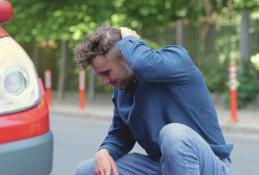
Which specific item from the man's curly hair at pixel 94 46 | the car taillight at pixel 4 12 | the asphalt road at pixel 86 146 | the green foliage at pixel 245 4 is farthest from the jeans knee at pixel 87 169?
the green foliage at pixel 245 4

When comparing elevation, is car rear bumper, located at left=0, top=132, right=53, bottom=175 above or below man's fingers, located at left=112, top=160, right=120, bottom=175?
above

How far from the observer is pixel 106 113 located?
13867 millimetres

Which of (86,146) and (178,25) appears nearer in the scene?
(86,146)

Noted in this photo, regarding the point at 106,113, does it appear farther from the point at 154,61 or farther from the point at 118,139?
the point at 154,61

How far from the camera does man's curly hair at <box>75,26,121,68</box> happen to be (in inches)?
115

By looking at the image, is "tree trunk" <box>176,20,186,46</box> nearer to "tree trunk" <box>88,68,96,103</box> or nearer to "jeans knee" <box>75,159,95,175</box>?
"tree trunk" <box>88,68,96,103</box>

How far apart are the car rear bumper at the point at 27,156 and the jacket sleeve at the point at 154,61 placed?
1.76 feet

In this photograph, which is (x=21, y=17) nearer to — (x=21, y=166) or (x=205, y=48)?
(x=205, y=48)

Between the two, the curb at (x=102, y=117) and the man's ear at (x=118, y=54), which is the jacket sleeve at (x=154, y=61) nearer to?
the man's ear at (x=118, y=54)

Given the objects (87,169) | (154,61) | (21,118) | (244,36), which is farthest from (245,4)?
(21,118)

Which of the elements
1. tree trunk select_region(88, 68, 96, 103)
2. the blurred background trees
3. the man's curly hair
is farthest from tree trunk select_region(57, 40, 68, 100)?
the man's curly hair

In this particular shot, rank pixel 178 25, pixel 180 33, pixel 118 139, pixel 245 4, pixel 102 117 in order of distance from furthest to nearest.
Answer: pixel 178 25
pixel 180 33
pixel 245 4
pixel 102 117
pixel 118 139

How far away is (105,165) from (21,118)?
19.9 inches

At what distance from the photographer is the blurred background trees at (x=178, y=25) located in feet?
49.2
